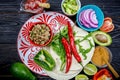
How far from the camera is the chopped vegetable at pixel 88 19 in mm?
1719

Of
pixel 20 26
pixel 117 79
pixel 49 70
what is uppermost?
pixel 20 26

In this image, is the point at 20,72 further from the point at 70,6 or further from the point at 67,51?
the point at 70,6

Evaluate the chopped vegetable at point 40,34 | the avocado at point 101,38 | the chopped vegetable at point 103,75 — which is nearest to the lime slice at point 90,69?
the chopped vegetable at point 103,75

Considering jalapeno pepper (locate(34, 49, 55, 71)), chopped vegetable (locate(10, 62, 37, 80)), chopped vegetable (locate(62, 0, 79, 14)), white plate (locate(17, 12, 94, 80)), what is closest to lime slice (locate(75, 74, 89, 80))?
white plate (locate(17, 12, 94, 80))

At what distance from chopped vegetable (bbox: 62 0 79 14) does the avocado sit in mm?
177

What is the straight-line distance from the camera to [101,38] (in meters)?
1.74

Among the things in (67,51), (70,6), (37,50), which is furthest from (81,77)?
(70,6)

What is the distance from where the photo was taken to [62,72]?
5.59 feet

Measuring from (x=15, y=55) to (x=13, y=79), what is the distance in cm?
14

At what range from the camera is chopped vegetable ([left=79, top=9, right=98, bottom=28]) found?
172 cm

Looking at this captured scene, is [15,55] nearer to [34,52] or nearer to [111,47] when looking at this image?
[34,52]

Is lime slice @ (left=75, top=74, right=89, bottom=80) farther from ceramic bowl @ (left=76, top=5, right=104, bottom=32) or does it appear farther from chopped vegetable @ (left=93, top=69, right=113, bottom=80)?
ceramic bowl @ (left=76, top=5, right=104, bottom=32)

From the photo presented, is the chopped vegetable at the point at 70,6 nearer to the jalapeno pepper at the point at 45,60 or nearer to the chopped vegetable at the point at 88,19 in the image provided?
the chopped vegetable at the point at 88,19

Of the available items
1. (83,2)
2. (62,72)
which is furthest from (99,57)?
(83,2)
